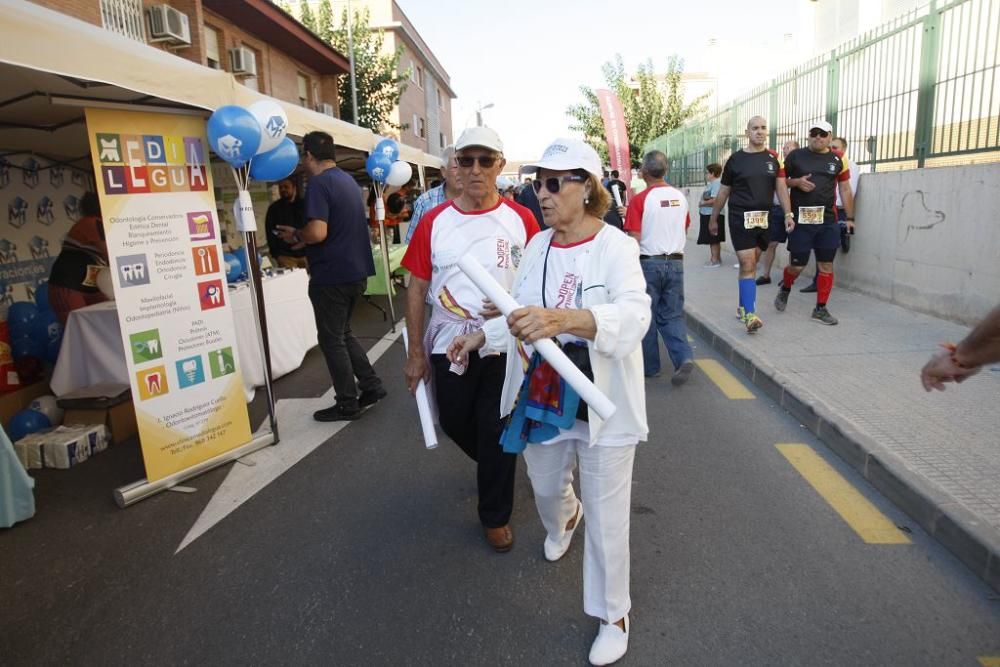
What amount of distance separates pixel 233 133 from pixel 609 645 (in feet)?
11.7

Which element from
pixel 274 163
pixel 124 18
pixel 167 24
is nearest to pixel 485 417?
pixel 274 163

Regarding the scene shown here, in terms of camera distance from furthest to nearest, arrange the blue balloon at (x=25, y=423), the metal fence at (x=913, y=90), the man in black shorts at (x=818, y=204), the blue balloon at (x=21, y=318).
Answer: the man in black shorts at (x=818, y=204)
the metal fence at (x=913, y=90)
the blue balloon at (x=21, y=318)
the blue balloon at (x=25, y=423)

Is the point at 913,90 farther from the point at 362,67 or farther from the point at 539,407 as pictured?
the point at 362,67

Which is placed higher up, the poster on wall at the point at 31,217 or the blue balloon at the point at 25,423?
the poster on wall at the point at 31,217

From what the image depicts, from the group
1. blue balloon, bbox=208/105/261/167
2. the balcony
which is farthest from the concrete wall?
the balcony

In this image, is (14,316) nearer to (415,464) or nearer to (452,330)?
(415,464)

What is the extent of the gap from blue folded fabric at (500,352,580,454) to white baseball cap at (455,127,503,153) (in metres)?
1.05

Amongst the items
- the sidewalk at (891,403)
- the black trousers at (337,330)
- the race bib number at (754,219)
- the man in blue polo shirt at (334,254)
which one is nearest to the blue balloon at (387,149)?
the man in blue polo shirt at (334,254)

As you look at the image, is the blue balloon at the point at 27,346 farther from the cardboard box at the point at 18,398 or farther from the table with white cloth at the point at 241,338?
the table with white cloth at the point at 241,338

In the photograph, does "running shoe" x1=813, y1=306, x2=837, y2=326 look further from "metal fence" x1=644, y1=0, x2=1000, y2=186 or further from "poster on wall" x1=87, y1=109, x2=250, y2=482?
"poster on wall" x1=87, y1=109, x2=250, y2=482

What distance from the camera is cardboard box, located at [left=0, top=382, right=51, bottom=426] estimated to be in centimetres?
511

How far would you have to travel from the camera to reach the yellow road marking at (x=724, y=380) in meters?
5.43

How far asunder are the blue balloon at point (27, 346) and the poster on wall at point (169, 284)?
2269 millimetres

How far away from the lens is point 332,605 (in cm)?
277
